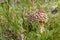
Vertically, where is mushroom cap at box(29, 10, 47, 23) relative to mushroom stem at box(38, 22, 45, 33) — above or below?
above

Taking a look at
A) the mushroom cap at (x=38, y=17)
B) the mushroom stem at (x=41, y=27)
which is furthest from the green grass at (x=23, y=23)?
the mushroom cap at (x=38, y=17)

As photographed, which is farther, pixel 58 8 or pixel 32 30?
pixel 58 8

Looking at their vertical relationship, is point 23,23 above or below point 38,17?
below

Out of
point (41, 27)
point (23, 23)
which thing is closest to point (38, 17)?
point (41, 27)

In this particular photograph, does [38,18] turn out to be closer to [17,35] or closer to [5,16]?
[17,35]

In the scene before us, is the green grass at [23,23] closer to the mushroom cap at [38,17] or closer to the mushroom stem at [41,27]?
the mushroom stem at [41,27]

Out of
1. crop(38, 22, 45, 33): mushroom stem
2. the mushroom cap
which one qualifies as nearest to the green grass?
crop(38, 22, 45, 33): mushroom stem

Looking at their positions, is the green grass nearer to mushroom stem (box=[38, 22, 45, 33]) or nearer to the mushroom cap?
mushroom stem (box=[38, 22, 45, 33])

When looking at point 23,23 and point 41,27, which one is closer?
point 41,27

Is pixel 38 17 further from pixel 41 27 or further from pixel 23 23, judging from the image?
pixel 23 23

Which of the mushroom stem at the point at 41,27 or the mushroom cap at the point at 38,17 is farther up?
the mushroom cap at the point at 38,17

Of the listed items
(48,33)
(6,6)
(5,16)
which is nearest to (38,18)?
(48,33)
